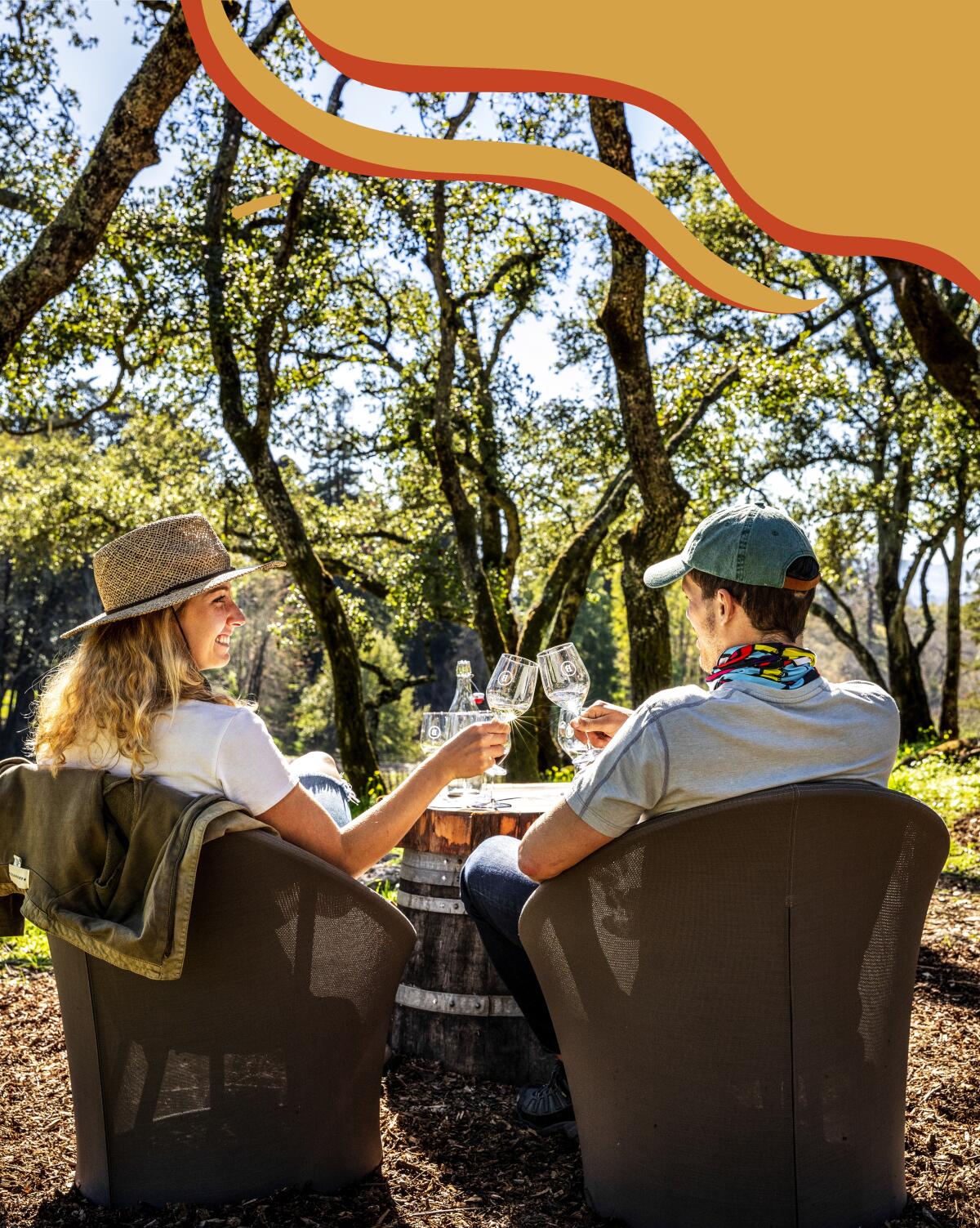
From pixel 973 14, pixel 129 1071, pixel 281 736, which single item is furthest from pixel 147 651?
pixel 281 736

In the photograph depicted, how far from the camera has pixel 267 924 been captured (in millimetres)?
2244

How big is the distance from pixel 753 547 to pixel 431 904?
5.43ft

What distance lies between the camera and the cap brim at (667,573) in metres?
2.37

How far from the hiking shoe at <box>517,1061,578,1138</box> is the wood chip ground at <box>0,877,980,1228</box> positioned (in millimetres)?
32

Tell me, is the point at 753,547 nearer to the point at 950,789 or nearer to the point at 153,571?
the point at 153,571

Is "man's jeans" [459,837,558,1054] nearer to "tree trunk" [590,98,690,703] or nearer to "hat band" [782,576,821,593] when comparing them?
"hat band" [782,576,821,593]

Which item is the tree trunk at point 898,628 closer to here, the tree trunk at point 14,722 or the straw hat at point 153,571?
the straw hat at point 153,571

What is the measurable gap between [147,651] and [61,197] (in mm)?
8955

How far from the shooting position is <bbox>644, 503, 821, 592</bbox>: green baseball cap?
2229 mm

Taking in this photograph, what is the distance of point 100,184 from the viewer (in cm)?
544

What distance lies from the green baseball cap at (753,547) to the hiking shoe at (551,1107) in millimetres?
1441

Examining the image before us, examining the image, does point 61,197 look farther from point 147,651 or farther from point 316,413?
point 147,651

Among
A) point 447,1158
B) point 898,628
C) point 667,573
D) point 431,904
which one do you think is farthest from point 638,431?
point 898,628

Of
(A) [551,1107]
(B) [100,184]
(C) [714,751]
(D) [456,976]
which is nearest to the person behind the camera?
(C) [714,751]
